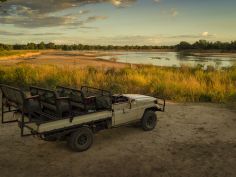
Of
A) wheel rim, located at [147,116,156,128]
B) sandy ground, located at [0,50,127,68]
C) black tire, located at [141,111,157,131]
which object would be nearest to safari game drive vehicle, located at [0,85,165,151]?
black tire, located at [141,111,157,131]

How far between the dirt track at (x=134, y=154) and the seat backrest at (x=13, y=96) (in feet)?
3.75

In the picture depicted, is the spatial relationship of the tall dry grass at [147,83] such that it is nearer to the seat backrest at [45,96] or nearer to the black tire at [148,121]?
the black tire at [148,121]

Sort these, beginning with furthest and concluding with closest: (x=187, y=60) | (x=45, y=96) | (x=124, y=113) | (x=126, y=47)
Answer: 1. (x=126, y=47)
2. (x=187, y=60)
3. (x=124, y=113)
4. (x=45, y=96)

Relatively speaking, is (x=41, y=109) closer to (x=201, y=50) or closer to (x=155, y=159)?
(x=155, y=159)

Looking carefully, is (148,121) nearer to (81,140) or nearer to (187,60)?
(81,140)

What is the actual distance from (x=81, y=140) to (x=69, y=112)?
0.73m

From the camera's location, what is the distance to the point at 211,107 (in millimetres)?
11461

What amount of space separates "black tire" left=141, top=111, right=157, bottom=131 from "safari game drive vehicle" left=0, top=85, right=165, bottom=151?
0.45m

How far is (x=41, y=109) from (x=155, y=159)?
272cm

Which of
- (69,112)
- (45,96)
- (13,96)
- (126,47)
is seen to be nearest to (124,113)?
(69,112)

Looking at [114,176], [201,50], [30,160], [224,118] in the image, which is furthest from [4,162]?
[201,50]

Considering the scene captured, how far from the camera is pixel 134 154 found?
20.9ft

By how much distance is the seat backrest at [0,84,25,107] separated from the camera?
574cm

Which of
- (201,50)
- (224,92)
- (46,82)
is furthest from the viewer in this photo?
(201,50)
